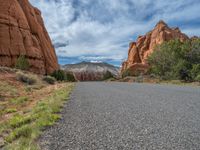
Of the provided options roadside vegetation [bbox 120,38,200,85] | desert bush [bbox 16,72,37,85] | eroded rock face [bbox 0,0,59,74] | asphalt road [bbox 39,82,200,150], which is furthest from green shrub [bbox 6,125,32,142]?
eroded rock face [bbox 0,0,59,74]

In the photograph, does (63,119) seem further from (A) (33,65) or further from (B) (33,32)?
(B) (33,32)

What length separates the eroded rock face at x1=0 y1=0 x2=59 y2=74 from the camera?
5503 cm

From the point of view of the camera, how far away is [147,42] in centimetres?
10425

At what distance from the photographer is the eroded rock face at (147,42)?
88938 mm

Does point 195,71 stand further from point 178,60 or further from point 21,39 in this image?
point 21,39

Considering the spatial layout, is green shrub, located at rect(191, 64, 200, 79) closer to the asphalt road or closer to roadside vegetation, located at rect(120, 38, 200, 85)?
roadside vegetation, located at rect(120, 38, 200, 85)

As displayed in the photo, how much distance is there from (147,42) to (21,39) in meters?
64.1

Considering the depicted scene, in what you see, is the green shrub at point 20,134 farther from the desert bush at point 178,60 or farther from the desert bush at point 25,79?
the desert bush at point 178,60

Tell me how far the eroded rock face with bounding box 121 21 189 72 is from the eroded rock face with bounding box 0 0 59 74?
36721mm

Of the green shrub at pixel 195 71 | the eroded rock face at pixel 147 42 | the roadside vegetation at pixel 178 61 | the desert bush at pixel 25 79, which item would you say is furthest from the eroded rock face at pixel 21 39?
the green shrub at pixel 195 71

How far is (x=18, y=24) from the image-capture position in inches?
2402

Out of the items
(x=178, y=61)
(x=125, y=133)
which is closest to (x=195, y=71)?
(x=178, y=61)

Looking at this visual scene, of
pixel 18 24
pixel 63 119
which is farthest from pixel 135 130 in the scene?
pixel 18 24

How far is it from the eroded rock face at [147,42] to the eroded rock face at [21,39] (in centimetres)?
3672
